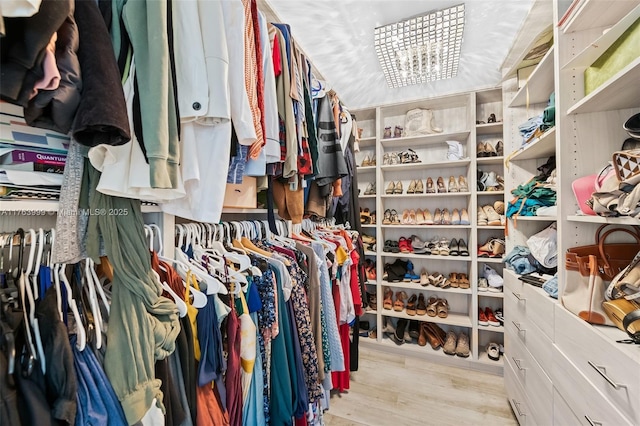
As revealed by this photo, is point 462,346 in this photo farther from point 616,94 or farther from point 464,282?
point 616,94

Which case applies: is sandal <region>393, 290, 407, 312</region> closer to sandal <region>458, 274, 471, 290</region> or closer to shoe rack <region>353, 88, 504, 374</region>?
shoe rack <region>353, 88, 504, 374</region>

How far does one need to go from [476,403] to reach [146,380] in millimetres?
2023

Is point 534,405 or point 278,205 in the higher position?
point 278,205

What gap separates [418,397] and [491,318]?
968mm

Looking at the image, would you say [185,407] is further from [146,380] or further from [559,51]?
[559,51]

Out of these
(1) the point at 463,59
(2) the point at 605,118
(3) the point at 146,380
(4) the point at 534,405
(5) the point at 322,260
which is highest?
(1) the point at 463,59

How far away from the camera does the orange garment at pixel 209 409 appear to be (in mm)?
729

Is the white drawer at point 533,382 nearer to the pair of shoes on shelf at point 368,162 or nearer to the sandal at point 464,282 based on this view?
the sandal at point 464,282

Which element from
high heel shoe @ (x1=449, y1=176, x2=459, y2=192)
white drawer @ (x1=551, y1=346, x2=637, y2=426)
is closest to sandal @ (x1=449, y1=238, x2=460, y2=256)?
high heel shoe @ (x1=449, y1=176, x2=459, y2=192)

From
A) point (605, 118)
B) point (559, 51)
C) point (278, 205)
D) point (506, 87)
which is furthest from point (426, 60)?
point (278, 205)

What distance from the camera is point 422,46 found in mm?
1721

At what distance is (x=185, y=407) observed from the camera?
2.26 feet

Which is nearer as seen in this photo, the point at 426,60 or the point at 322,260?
the point at 322,260

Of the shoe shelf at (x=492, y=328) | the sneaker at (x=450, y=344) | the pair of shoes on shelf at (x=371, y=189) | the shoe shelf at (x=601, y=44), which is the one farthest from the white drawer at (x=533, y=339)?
the pair of shoes on shelf at (x=371, y=189)
